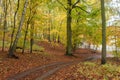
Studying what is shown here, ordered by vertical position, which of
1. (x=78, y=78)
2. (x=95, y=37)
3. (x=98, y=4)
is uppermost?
(x=98, y=4)

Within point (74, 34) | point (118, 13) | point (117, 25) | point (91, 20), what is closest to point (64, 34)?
point (74, 34)

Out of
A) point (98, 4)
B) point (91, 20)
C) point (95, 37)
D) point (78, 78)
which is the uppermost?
point (98, 4)

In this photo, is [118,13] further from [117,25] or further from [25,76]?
[25,76]

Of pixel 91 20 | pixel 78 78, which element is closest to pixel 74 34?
pixel 91 20

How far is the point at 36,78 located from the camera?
1305 centimetres

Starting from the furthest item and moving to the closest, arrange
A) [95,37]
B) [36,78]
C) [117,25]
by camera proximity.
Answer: [95,37], [117,25], [36,78]

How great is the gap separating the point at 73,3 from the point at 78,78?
19.4 m

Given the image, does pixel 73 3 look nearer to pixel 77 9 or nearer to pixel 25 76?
pixel 77 9

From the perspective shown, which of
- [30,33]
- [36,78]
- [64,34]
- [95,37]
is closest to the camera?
[36,78]

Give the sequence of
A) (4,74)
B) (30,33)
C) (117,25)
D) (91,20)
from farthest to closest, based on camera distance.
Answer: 1. (91,20)
2. (117,25)
3. (30,33)
4. (4,74)

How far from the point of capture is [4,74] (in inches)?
550

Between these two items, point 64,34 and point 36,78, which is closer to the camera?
point 36,78

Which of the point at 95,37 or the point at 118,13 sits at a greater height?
the point at 118,13

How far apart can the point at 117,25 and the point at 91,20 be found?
13.3 ft
